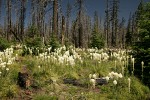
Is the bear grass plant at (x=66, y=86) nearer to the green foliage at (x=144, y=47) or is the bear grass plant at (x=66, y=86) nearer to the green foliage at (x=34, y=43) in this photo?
the green foliage at (x=144, y=47)

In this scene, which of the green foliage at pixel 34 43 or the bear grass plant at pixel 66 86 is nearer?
the bear grass plant at pixel 66 86

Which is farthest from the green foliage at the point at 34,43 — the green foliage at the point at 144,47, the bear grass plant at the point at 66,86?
the green foliage at the point at 144,47

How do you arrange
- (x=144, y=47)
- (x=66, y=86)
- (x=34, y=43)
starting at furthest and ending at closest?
(x=34, y=43)
(x=144, y=47)
(x=66, y=86)

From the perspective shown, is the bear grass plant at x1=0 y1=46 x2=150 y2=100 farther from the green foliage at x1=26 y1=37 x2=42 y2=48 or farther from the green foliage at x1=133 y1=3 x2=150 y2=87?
the green foliage at x1=26 y1=37 x2=42 y2=48

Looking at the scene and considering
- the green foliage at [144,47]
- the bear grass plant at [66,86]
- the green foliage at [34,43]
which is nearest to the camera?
the bear grass plant at [66,86]

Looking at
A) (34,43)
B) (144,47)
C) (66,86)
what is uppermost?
(34,43)

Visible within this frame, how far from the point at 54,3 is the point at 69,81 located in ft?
54.1

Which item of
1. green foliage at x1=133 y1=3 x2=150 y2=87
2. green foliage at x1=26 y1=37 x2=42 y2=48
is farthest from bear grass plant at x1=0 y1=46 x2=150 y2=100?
green foliage at x1=26 y1=37 x2=42 y2=48

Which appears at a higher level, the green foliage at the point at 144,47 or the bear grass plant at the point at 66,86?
the green foliage at the point at 144,47

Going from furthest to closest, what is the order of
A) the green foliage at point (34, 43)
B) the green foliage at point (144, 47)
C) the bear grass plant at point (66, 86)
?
the green foliage at point (34, 43) → the green foliage at point (144, 47) → the bear grass plant at point (66, 86)

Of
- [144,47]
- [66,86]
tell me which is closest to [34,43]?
[144,47]

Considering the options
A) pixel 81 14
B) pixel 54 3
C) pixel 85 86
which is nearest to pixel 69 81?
pixel 85 86

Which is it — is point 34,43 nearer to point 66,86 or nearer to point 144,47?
point 144,47

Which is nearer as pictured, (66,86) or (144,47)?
(66,86)
